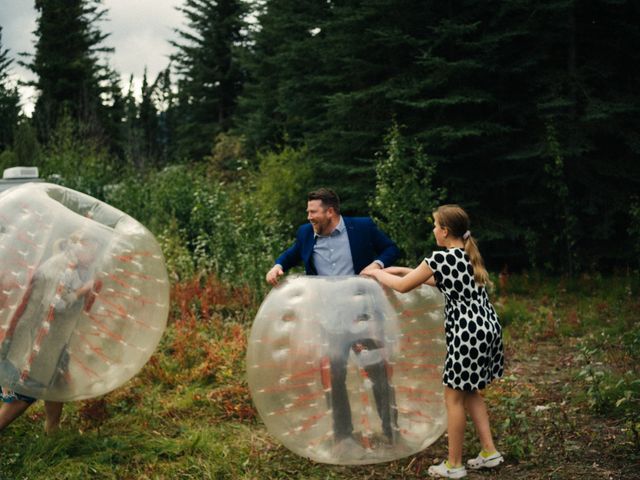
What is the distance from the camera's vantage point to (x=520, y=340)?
23.6 feet

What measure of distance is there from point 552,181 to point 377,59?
388cm

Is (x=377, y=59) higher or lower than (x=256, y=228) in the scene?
higher

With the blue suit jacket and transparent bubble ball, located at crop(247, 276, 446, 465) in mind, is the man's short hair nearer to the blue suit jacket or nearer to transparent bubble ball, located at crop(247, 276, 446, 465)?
the blue suit jacket

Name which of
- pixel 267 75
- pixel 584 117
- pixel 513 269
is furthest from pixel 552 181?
pixel 267 75

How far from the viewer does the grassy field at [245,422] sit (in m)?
4.07

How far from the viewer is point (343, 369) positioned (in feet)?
11.9

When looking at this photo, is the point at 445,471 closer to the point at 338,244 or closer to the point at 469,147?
the point at 338,244

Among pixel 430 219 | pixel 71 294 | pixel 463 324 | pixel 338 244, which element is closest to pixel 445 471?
pixel 463 324

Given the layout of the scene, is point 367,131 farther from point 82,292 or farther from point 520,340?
point 82,292

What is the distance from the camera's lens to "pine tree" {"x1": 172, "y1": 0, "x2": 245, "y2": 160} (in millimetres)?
31938

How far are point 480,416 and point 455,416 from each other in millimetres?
230

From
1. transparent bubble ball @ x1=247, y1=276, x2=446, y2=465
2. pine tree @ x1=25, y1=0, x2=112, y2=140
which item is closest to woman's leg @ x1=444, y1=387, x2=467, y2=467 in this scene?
transparent bubble ball @ x1=247, y1=276, x2=446, y2=465

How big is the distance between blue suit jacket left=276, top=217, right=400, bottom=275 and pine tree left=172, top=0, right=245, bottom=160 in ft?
90.9

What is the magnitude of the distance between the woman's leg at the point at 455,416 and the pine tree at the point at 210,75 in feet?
93.9
